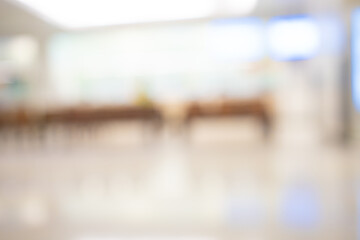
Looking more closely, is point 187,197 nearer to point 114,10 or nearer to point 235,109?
point 235,109

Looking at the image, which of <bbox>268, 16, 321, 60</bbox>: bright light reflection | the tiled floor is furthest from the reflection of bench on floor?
<bbox>268, 16, 321, 60</bbox>: bright light reflection

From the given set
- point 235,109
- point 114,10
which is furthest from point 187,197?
point 114,10

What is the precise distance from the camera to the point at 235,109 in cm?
513

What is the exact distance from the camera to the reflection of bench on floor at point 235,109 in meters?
5.13

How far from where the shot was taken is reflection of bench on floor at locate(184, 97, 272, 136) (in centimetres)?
513

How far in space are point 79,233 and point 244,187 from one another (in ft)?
3.73

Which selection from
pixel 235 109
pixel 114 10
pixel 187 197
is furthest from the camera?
pixel 114 10

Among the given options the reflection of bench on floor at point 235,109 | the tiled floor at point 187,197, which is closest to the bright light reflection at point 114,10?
the reflection of bench on floor at point 235,109

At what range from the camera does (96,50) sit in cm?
920

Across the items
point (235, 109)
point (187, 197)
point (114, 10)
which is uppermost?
point (114, 10)

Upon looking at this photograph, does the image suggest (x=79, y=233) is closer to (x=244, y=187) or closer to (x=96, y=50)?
(x=244, y=187)

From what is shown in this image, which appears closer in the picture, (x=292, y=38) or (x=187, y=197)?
(x=187, y=197)

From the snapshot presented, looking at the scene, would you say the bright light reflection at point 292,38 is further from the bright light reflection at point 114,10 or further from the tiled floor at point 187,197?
the tiled floor at point 187,197

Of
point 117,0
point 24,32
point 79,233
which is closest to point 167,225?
point 79,233
